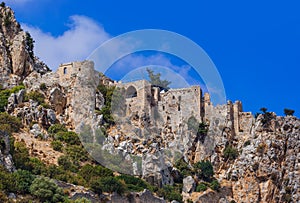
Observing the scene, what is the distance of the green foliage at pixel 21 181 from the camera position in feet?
140

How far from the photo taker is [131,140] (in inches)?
2302

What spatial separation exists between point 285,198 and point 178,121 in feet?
34.4

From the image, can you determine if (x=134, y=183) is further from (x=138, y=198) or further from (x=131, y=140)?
(x=131, y=140)

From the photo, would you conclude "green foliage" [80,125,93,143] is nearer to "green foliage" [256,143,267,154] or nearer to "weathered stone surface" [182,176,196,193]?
"weathered stone surface" [182,176,196,193]

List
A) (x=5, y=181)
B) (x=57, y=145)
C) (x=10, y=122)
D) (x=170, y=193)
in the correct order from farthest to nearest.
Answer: (x=170, y=193) → (x=10, y=122) → (x=57, y=145) → (x=5, y=181)

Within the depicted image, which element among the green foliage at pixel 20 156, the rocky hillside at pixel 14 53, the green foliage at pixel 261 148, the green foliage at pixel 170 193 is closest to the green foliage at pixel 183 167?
the green foliage at pixel 170 193

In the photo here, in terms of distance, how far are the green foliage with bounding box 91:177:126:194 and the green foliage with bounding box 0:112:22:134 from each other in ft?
26.3

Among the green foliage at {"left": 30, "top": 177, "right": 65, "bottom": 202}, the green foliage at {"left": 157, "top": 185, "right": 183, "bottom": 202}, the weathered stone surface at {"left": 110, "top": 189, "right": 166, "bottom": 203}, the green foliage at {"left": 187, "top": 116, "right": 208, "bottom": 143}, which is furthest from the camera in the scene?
the green foliage at {"left": 187, "top": 116, "right": 208, "bottom": 143}

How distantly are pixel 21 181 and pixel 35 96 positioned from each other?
629 inches

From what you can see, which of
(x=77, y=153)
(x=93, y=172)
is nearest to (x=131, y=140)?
(x=77, y=153)

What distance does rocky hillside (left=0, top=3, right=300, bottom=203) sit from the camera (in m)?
53.2

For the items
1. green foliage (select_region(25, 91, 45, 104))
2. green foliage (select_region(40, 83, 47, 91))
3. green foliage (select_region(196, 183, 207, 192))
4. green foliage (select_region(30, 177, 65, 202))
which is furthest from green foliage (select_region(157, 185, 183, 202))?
green foliage (select_region(40, 83, 47, 91))

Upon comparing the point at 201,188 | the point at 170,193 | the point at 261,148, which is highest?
the point at 261,148

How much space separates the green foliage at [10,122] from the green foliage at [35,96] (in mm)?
3411
